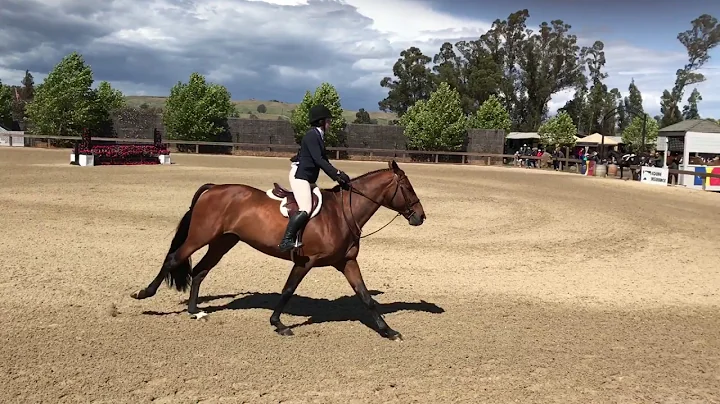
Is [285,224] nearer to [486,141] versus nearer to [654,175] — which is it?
[654,175]

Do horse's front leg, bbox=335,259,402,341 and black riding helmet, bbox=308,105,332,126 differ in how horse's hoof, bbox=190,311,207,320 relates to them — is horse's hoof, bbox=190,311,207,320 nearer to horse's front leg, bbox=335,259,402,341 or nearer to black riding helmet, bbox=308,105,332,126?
horse's front leg, bbox=335,259,402,341

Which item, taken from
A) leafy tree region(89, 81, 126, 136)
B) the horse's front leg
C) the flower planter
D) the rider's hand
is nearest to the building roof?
the flower planter

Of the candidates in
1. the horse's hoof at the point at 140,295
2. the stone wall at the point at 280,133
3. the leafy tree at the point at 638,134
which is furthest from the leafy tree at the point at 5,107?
the leafy tree at the point at 638,134

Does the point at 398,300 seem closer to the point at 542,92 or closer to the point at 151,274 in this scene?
the point at 151,274

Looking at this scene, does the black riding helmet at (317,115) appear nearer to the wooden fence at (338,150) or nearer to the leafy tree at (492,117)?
the wooden fence at (338,150)

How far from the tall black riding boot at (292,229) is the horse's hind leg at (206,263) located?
83 centimetres

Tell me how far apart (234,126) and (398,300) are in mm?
43725

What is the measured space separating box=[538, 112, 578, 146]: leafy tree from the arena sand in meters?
51.5

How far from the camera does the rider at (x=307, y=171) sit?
229 inches

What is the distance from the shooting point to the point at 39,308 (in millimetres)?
6254

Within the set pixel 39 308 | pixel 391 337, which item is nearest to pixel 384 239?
pixel 391 337

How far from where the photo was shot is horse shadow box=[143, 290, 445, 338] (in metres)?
6.51

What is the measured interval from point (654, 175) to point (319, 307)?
27.7 metres

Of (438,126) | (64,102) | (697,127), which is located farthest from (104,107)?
(697,127)
